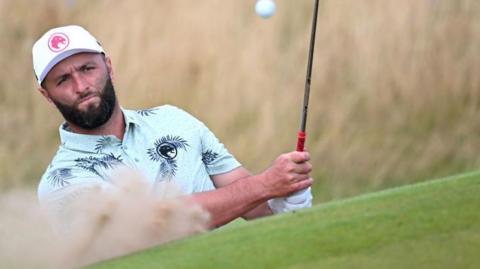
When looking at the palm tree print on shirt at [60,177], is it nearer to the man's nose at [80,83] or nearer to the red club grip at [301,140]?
the man's nose at [80,83]

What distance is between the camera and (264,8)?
6941mm

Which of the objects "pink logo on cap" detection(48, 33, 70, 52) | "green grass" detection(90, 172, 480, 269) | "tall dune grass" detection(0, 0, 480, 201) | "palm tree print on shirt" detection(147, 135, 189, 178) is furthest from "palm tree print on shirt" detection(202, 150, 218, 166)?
"tall dune grass" detection(0, 0, 480, 201)

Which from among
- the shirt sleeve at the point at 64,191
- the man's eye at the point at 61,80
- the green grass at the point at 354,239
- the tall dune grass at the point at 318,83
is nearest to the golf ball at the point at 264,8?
the tall dune grass at the point at 318,83

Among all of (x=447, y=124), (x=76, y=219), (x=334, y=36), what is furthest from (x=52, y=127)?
(x=76, y=219)

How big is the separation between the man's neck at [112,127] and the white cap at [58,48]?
0.67ft

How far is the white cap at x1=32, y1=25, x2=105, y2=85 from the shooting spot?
14.0 feet

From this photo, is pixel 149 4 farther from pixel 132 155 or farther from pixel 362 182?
pixel 132 155

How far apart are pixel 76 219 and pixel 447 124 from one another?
3419 mm

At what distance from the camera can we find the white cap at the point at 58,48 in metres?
4.27

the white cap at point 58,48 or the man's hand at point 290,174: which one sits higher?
the white cap at point 58,48

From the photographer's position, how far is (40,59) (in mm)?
4305

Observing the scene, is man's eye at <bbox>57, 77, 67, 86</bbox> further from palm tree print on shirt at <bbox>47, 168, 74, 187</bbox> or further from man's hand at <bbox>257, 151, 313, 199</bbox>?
man's hand at <bbox>257, 151, 313, 199</bbox>

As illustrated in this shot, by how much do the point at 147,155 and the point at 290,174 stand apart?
1.75ft

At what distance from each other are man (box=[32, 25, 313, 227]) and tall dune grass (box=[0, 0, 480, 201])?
8.37ft
